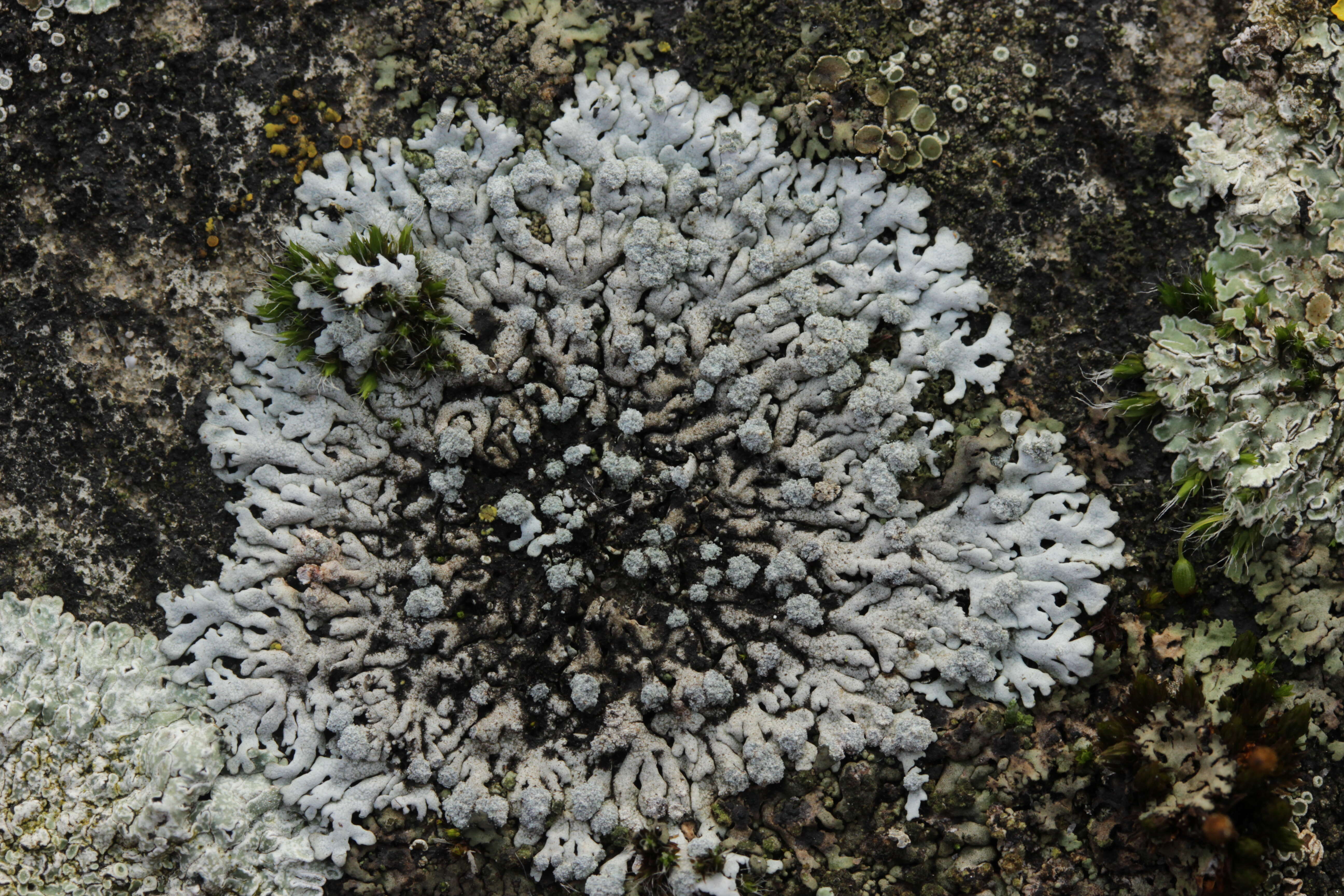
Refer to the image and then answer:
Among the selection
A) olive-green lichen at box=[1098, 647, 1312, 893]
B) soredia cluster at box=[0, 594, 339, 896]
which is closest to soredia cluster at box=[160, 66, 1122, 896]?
soredia cluster at box=[0, 594, 339, 896]

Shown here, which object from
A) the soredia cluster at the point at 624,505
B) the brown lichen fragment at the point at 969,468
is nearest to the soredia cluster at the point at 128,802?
the soredia cluster at the point at 624,505

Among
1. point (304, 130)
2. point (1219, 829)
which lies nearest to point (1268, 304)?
point (1219, 829)

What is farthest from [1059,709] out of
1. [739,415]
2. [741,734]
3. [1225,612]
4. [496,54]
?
[496,54]

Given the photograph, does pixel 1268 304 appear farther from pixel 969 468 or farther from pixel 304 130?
pixel 304 130

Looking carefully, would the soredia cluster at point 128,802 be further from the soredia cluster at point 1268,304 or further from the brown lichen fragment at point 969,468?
the soredia cluster at point 1268,304

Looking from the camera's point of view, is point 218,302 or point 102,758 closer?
point 102,758

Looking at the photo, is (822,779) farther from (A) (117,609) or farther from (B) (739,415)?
(A) (117,609)
